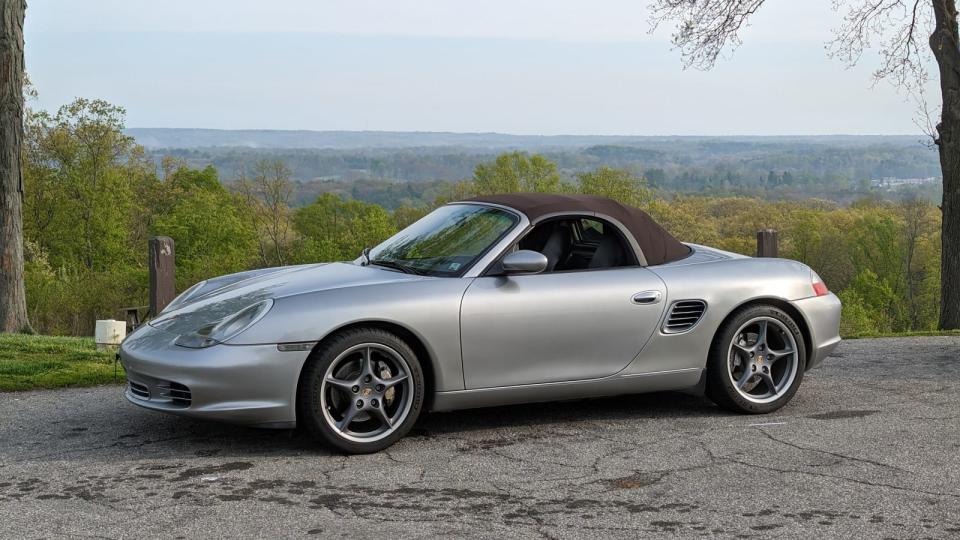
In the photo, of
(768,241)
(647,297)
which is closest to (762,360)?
(647,297)

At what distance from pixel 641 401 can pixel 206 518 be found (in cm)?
347

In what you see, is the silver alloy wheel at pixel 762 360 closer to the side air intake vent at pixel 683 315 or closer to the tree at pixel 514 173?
the side air intake vent at pixel 683 315

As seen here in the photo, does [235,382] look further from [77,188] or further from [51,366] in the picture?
[77,188]

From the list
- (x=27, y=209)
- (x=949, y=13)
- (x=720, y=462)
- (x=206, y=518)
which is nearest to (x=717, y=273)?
(x=720, y=462)

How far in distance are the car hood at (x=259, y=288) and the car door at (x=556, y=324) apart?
0.47 metres

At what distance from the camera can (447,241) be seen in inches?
249

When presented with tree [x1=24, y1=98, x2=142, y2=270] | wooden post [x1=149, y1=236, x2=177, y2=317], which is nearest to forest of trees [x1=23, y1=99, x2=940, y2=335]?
tree [x1=24, y1=98, x2=142, y2=270]

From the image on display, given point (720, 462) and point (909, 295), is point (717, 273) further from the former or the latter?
point (909, 295)

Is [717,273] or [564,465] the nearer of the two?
[564,465]

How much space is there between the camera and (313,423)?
17.8 feet

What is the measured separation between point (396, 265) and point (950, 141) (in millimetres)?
11073

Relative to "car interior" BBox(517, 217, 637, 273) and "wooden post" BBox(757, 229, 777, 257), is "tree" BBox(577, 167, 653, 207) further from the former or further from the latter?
"car interior" BBox(517, 217, 637, 273)

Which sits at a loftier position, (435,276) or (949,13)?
(949,13)

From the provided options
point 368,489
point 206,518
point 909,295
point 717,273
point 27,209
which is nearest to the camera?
point 206,518
